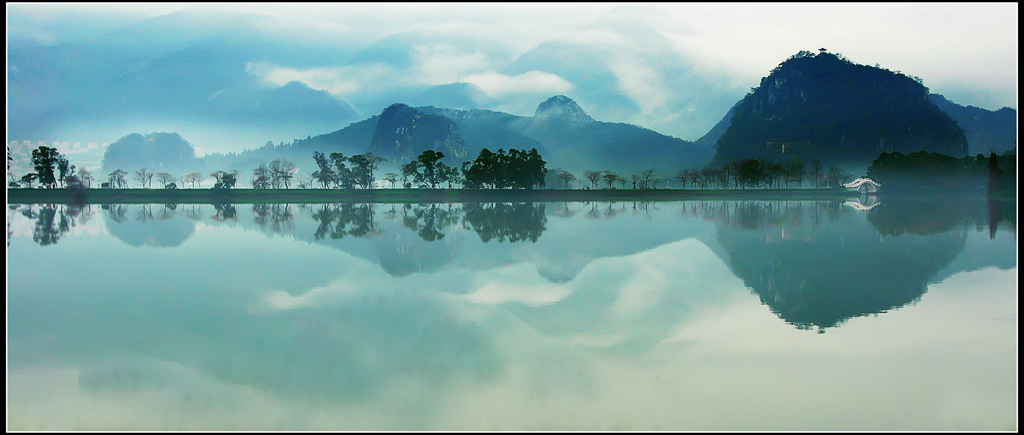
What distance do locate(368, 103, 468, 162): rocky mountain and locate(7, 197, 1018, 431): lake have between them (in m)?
147

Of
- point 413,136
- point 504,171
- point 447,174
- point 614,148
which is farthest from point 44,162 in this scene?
point 614,148

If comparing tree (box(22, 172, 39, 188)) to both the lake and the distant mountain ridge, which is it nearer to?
the lake

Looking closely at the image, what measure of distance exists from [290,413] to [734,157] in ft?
439

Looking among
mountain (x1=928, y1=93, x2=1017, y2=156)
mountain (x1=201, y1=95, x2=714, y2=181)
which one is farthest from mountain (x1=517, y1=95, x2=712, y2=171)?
mountain (x1=928, y1=93, x2=1017, y2=156)

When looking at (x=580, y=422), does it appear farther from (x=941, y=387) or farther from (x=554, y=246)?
(x=554, y=246)

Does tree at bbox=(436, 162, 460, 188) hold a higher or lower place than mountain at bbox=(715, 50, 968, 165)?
lower

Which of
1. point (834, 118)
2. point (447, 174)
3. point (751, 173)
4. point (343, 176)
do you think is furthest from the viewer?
point (834, 118)

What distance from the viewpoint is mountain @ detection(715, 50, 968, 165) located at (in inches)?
4938

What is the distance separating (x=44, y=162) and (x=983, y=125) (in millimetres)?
181396

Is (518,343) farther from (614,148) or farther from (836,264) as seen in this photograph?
(614,148)

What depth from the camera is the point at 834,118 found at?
134875 millimetres

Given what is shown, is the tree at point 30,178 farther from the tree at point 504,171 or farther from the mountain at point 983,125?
the mountain at point 983,125

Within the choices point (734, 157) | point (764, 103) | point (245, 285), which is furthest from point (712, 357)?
point (764, 103)

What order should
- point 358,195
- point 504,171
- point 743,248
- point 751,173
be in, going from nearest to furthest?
point 743,248, point 358,195, point 504,171, point 751,173
